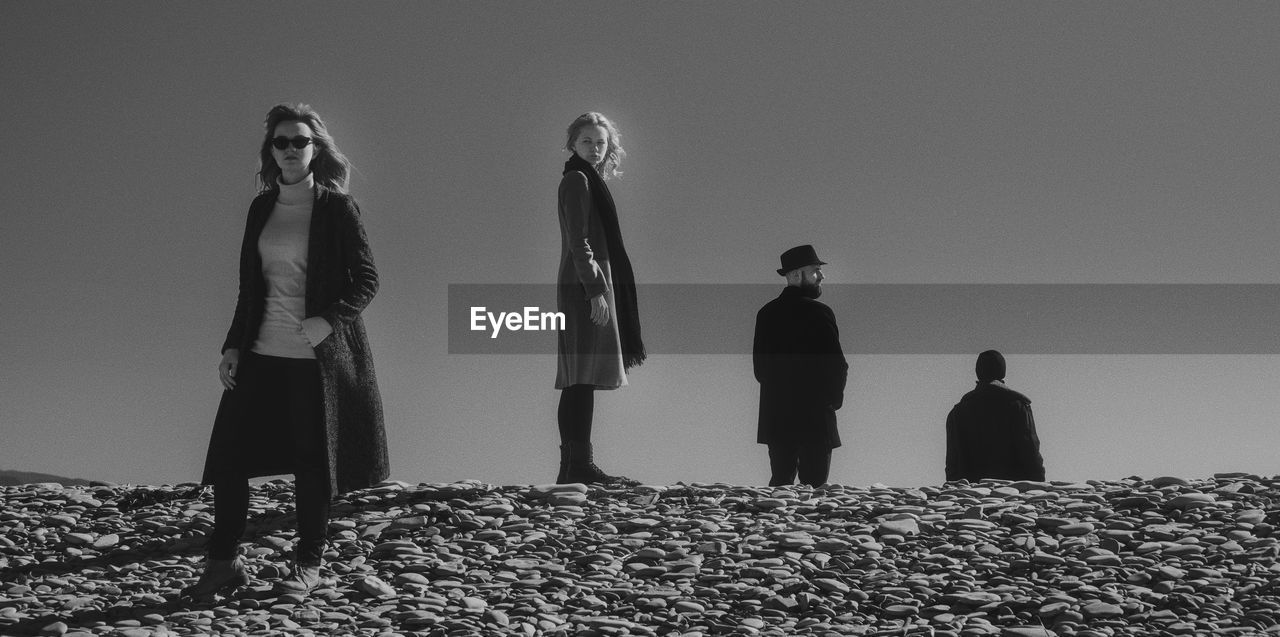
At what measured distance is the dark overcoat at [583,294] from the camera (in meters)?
8.62

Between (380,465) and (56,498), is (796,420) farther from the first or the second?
(56,498)

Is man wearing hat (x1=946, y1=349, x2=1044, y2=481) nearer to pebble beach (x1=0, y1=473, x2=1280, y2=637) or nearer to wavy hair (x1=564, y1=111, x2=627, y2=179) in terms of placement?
pebble beach (x1=0, y1=473, x2=1280, y2=637)

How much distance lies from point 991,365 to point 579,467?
3011mm

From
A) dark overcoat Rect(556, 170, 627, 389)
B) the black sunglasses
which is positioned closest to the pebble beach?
dark overcoat Rect(556, 170, 627, 389)

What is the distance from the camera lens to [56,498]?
30.7ft

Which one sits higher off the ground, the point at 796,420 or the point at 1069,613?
the point at 796,420

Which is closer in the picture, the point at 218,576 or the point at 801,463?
the point at 218,576

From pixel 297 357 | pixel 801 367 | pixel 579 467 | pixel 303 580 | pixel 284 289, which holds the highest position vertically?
pixel 284 289

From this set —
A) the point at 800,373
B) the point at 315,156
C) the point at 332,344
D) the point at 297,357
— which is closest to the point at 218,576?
the point at 297,357

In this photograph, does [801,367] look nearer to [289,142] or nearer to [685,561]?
[685,561]

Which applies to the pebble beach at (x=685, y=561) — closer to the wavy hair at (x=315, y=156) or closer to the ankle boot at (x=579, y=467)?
the ankle boot at (x=579, y=467)

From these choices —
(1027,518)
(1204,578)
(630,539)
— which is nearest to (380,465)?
(630,539)

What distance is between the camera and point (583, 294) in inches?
345

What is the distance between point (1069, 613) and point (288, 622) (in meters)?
3.92
